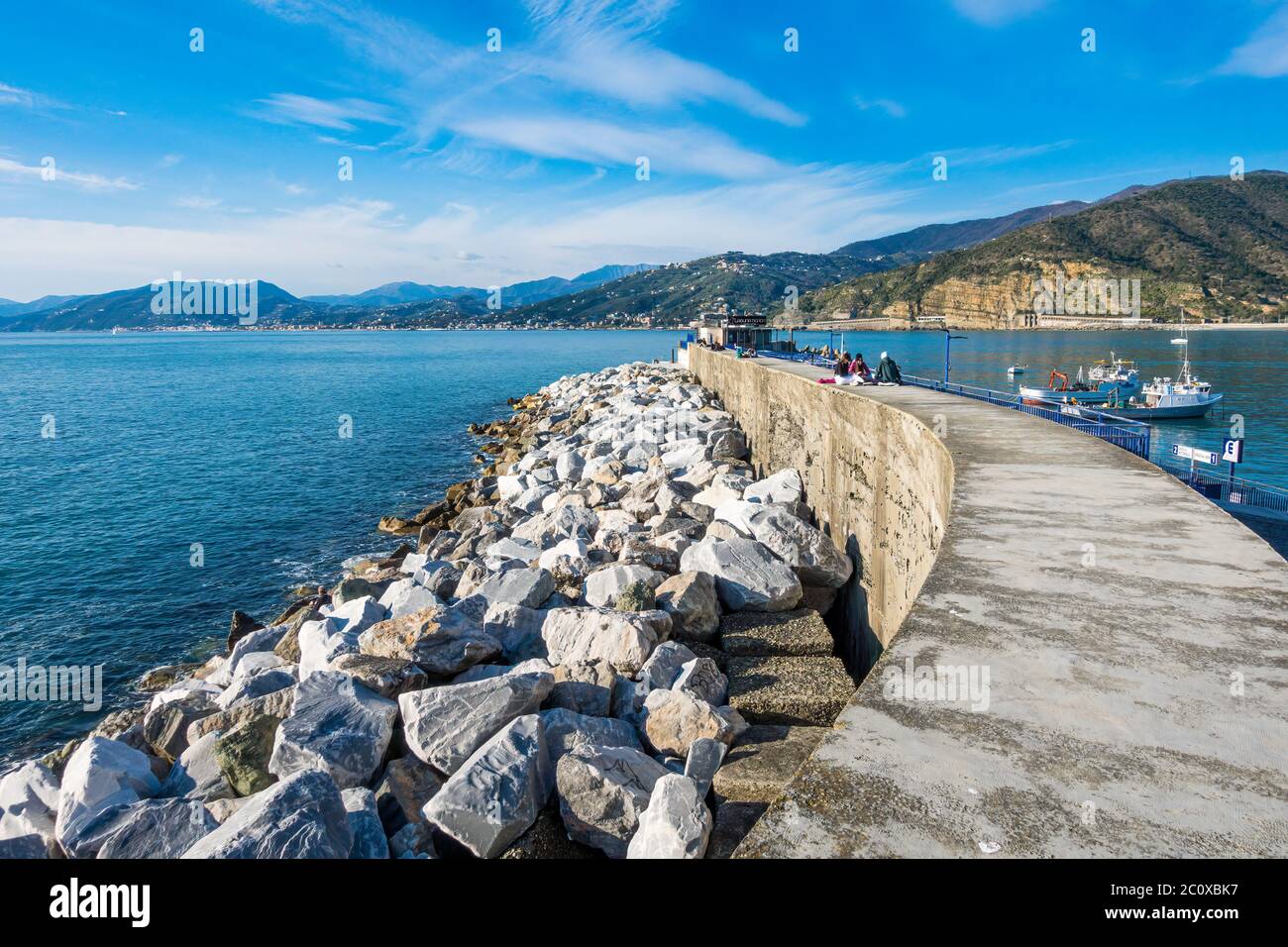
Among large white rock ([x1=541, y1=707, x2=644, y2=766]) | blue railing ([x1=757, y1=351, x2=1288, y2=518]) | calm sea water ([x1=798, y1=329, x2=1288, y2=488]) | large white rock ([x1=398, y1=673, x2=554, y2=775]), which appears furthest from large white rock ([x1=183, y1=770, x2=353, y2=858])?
calm sea water ([x1=798, y1=329, x2=1288, y2=488])

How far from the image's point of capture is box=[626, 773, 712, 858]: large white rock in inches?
134

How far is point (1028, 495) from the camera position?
5473 mm

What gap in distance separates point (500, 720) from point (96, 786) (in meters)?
2.57

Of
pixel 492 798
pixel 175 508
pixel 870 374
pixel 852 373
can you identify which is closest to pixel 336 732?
pixel 492 798

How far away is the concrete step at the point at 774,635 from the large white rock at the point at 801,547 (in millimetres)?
1243

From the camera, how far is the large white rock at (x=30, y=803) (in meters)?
4.72

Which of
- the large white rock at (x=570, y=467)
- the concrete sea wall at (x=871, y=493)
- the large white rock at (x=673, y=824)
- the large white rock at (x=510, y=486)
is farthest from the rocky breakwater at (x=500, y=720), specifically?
the large white rock at (x=570, y=467)

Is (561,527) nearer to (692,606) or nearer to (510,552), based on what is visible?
(510,552)

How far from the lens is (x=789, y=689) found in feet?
18.7

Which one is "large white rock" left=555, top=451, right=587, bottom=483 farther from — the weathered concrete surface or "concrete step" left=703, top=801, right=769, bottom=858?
"concrete step" left=703, top=801, right=769, bottom=858

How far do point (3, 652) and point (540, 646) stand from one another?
9.56 meters
